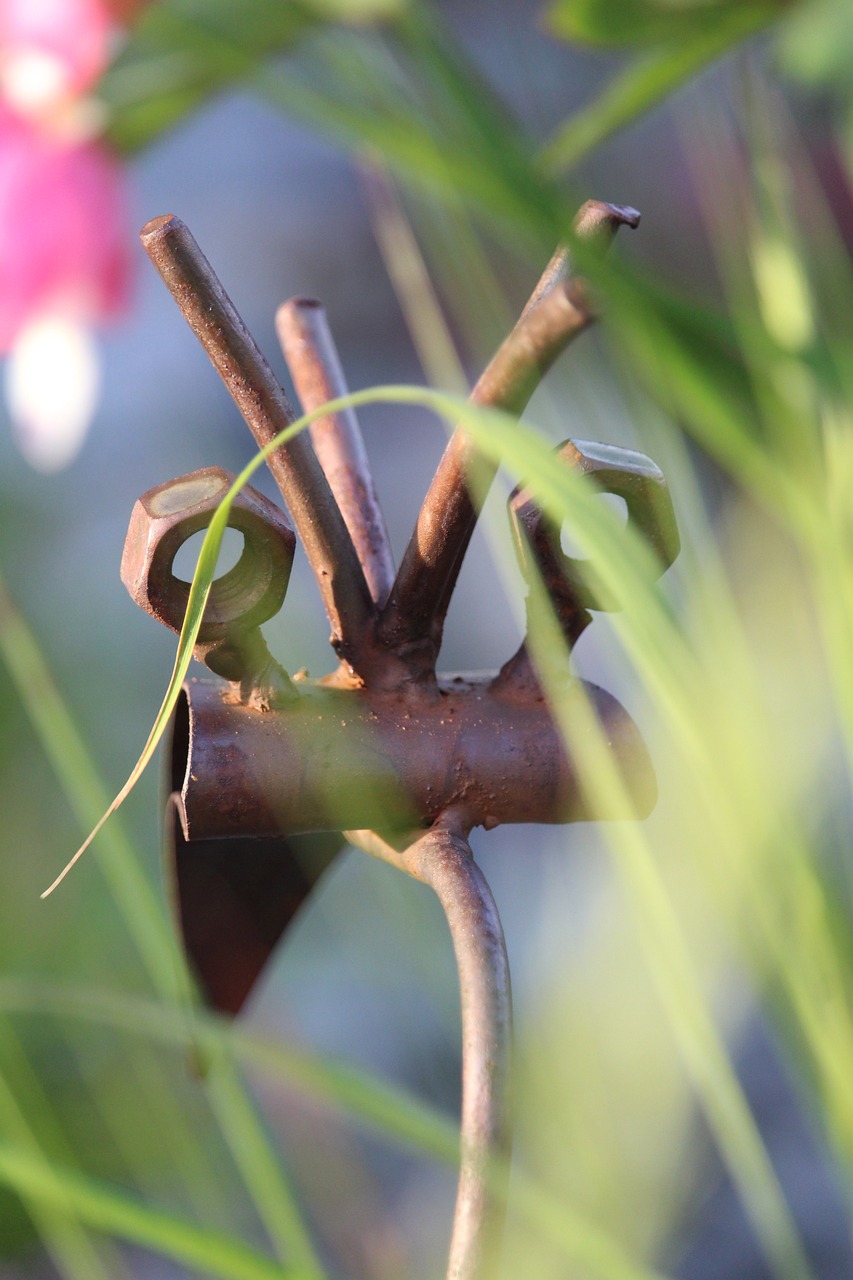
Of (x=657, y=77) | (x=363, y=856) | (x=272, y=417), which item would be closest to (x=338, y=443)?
(x=272, y=417)

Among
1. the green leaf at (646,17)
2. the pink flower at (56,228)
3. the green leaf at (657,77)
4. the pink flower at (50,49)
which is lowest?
the green leaf at (657,77)

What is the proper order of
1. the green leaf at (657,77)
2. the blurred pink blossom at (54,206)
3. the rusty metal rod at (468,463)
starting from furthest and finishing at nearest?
1. the blurred pink blossom at (54,206)
2. the green leaf at (657,77)
3. the rusty metal rod at (468,463)

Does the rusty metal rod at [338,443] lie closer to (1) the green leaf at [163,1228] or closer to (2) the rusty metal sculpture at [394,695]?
(2) the rusty metal sculpture at [394,695]

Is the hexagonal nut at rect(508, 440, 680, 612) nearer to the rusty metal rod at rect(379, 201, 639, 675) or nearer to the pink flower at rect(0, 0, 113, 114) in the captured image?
the rusty metal rod at rect(379, 201, 639, 675)

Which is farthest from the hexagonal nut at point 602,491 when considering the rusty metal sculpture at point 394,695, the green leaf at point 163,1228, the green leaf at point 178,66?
the green leaf at point 178,66

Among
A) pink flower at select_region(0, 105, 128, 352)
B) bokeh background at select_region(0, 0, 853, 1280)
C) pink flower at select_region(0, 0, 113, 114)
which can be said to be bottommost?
bokeh background at select_region(0, 0, 853, 1280)

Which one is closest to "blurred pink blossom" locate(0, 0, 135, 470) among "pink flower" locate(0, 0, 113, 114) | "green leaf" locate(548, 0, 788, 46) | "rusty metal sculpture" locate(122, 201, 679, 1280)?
"pink flower" locate(0, 0, 113, 114)

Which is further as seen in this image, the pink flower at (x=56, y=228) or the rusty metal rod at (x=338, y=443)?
the pink flower at (x=56, y=228)

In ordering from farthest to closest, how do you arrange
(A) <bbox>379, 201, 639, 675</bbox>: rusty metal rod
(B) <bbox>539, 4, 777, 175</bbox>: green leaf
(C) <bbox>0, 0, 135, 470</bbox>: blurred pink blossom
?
(C) <bbox>0, 0, 135, 470</bbox>: blurred pink blossom, (B) <bbox>539, 4, 777, 175</bbox>: green leaf, (A) <bbox>379, 201, 639, 675</bbox>: rusty metal rod

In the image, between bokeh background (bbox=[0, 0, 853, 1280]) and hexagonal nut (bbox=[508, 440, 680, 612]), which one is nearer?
hexagonal nut (bbox=[508, 440, 680, 612])
